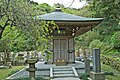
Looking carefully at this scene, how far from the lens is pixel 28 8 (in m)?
5.55

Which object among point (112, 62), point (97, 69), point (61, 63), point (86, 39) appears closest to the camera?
point (97, 69)

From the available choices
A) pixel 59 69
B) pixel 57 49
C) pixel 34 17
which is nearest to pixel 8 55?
pixel 57 49

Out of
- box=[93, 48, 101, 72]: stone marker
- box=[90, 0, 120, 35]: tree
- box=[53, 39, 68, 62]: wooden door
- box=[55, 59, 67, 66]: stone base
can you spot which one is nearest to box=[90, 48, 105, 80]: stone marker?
box=[93, 48, 101, 72]: stone marker

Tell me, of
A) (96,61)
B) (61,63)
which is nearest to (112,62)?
(61,63)

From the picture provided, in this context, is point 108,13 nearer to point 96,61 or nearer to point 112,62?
point 112,62

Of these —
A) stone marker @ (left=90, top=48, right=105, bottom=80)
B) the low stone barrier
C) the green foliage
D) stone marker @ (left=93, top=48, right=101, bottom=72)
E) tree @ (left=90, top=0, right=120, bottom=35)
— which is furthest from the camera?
the green foliage

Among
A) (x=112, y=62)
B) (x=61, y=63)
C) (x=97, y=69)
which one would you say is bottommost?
(x=112, y=62)

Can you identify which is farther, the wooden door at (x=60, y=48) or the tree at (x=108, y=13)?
the wooden door at (x=60, y=48)

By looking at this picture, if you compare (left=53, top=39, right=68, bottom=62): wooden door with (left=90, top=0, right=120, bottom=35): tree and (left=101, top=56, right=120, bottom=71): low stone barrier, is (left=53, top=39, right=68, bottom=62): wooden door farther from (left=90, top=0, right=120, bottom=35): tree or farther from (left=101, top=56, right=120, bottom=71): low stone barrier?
(left=101, top=56, right=120, bottom=71): low stone barrier

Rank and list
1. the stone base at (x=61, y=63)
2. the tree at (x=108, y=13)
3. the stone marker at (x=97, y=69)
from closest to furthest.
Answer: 1. the stone marker at (x=97, y=69)
2. the tree at (x=108, y=13)
3. the stone base at (x=61, y=63)

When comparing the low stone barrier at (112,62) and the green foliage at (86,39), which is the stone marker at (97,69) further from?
the green foliage at (86,39)

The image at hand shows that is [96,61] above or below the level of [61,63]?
above

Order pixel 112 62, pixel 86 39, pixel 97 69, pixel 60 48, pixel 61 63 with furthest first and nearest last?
pixel 86 39, pixel 112 62, pixel 60 48, pixel 61 63, pixel 97 69

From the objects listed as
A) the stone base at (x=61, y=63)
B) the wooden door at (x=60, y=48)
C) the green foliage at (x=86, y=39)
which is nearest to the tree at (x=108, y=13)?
A: the wooden door at (x=60, y=48)
